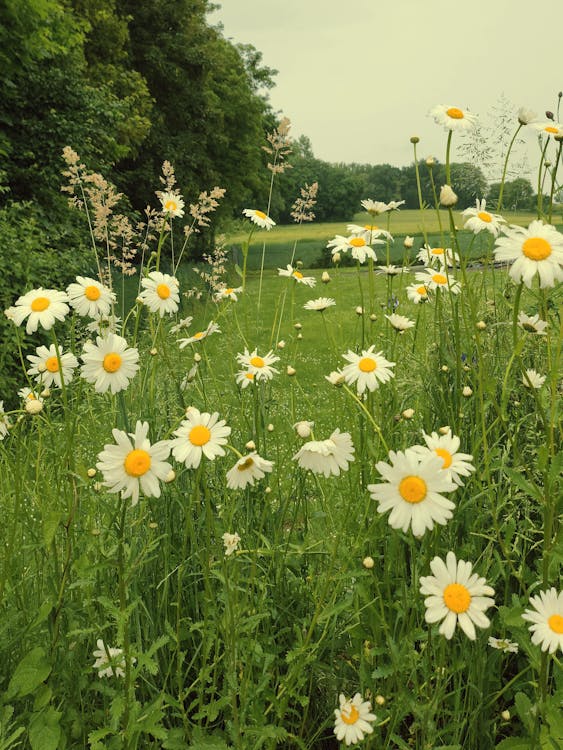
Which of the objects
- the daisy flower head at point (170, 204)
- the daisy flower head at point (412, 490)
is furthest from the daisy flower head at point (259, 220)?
the daisy flower head at point (412, 490)

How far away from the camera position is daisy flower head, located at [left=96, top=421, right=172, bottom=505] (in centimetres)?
107

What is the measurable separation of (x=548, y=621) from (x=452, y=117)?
3.77 feet

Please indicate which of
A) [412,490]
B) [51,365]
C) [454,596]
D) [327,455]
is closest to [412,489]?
[412,490]

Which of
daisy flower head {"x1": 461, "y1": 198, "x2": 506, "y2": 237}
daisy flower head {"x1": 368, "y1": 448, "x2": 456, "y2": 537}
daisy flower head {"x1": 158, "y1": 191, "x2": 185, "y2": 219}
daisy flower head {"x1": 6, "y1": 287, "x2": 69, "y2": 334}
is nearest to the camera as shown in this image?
daisy flower head {"x1": 368, "y1": 448, "x2": 456, "y2": 537}

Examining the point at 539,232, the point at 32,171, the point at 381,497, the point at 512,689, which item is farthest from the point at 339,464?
the point at 32,171

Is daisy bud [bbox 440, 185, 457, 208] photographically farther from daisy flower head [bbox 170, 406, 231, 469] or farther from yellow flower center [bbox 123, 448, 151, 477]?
yellow flower center [bbox 123, 448, 151, 477]

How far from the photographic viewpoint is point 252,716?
1.30 meters

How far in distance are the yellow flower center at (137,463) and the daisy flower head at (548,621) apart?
65 cm

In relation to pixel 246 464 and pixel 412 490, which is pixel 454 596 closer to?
pixel 412 490

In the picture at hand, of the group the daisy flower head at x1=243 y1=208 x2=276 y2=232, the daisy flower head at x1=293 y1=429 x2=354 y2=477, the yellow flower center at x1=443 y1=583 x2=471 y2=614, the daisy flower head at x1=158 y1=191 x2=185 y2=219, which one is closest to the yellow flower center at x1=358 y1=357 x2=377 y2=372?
the daisy flower head at x1=293 y1=429 x2=354 y2=477

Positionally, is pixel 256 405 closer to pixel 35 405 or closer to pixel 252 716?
pixel 35 405

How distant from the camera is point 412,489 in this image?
0.97 meters

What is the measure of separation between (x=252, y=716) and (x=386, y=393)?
1.09 meters

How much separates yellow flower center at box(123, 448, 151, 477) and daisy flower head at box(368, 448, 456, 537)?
1.25ft
